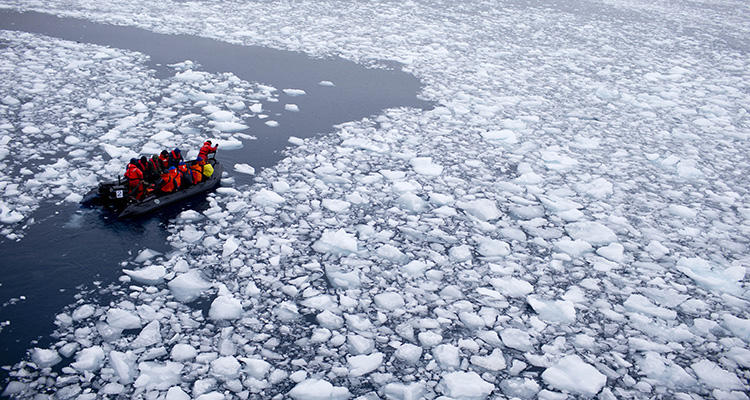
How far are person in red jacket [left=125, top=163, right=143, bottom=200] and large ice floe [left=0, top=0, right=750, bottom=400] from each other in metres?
0.48

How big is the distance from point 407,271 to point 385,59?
231 inches

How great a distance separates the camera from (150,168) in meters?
4.41

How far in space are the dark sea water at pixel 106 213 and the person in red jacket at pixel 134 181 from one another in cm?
22

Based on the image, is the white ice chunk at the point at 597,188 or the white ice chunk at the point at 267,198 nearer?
the white ice chunk at the point at 267,198

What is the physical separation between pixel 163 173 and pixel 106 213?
1.86ft

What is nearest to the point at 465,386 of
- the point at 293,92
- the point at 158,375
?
the point at 158,375

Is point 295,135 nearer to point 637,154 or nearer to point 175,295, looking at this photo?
point 175,295

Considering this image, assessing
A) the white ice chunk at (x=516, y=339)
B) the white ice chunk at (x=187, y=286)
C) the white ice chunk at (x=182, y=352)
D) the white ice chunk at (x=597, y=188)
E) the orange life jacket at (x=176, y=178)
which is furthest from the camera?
the white ice chunk at (x=597, y=188)

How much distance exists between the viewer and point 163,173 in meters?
4.50

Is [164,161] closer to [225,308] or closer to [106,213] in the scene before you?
[106,213]

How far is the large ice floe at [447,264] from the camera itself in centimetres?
307

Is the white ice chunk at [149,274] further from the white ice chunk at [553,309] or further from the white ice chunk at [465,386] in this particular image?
the white ice chunk at [553,309]

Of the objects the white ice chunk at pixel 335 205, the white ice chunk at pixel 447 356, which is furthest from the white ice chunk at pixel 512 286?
the white ice chunk at pixel 335 205

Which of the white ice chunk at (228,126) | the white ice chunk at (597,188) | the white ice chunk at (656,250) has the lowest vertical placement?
the white ice chunk at (656,250)
